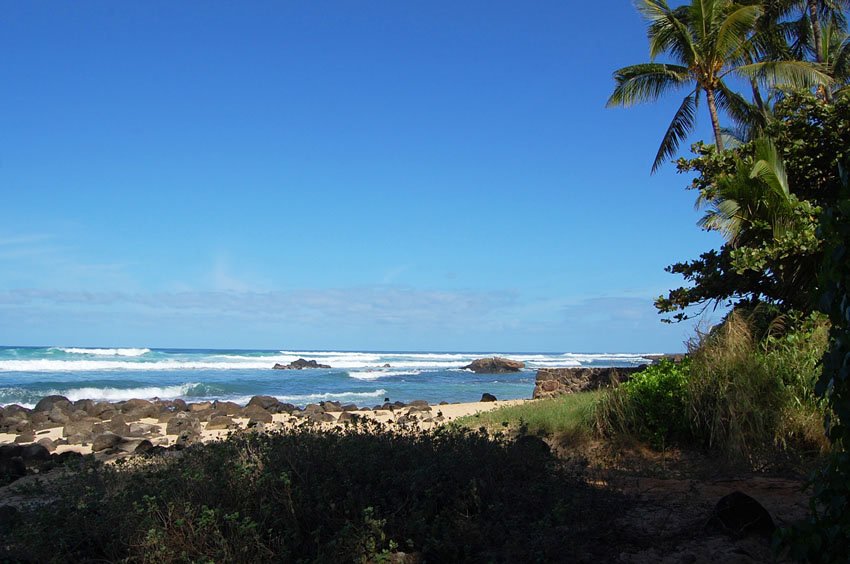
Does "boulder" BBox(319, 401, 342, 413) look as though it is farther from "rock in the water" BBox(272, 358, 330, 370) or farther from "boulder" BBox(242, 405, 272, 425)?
"rock in the water" BBox(272, 358, 330, 370)

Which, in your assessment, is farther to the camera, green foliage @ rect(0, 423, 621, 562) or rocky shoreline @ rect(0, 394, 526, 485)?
rocky shoreline @ rect(0, 394, 526, 485)

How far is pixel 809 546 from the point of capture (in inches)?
119

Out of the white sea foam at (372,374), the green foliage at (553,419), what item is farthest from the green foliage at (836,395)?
the white sea foam at (372,374)

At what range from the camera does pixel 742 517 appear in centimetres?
489

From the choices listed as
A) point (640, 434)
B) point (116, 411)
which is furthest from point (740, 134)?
point (116, 411)

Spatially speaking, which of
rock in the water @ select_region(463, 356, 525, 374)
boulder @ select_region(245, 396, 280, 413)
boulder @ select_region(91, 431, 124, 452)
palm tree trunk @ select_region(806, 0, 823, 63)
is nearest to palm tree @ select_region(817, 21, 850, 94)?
palm tree trunk @ select_region(806, 0, 823, 63)

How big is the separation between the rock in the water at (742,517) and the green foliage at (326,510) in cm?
81

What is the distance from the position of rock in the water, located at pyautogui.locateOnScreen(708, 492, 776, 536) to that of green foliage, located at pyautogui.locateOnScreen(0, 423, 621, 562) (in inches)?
32.0

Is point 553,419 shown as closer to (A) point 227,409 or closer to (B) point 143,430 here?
(B) point 143,430

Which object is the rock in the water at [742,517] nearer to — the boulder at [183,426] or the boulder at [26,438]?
the boulder at [183,426]

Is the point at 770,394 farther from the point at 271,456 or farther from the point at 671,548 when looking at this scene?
Result: the point at 271,456

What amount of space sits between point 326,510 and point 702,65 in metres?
17.2

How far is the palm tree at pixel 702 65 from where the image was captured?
17797 millimetres

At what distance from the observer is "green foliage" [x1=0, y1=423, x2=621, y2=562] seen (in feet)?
14.3
